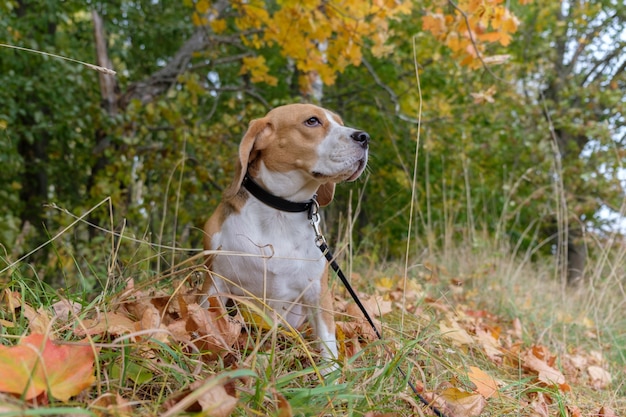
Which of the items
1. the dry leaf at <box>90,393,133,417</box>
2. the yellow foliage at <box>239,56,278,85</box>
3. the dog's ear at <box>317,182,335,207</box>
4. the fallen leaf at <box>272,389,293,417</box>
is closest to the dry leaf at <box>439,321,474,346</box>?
the dog's ear at <box>317,182,335,207</box>

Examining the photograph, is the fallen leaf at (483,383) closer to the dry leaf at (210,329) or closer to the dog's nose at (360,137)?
the dry leaf at (210,329)

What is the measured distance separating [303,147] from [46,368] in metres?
1.47

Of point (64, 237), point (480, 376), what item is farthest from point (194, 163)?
point (480, 376)

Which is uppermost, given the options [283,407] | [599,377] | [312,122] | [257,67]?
[257,67]

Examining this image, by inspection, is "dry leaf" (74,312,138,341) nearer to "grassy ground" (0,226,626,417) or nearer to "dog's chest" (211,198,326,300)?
"grassy ground" (0,226,626,417)

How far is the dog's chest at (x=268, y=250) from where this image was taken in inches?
92.0

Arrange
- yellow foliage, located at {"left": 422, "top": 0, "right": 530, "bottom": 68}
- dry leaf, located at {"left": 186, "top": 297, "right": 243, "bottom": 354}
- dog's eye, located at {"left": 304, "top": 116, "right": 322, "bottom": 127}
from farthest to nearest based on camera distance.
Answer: yellow foliage, located at {"left": 422, "top": 0, "right": 530, "bottom": 68}
dog's eye, located at {"left": 304, "top": 116, "right": 322, "bottom": 127}
dry leaf, located at {"left": 186, "top": 297, "right": 243, "bottom": 354}

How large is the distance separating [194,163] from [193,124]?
1.57 feet

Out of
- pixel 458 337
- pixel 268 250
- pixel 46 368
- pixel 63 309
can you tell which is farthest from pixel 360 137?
pixel 46 368

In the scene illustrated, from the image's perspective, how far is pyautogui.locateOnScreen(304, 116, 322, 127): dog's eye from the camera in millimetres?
2510

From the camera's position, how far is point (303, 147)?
8.08 feet

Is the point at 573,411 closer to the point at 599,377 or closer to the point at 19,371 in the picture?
the point at 599,377

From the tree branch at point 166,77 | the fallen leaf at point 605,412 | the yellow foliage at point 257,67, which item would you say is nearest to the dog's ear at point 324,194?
the fallen leaf at point 605,412

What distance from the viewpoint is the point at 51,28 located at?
831 cm
